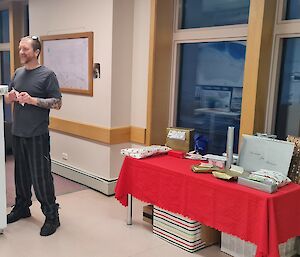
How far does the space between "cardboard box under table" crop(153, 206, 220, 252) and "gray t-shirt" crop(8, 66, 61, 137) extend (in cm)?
124

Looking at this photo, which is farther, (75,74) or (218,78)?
(75,74)

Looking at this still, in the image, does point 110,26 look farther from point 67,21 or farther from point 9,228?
point 9,228

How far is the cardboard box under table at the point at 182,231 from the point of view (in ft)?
9.34

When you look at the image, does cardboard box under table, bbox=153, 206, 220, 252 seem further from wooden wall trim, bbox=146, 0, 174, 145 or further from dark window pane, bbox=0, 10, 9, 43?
dark window pane, bbox=0, 10, 9, 43

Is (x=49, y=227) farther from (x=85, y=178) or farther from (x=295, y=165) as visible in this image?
(x=295, y=165)

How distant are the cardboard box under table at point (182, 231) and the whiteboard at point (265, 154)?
0.62 meters

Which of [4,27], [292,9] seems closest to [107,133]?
[292,9]

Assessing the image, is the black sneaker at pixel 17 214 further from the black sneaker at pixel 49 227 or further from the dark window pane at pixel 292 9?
the dark window pane at pixel 292 9

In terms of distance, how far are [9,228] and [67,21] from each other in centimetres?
250

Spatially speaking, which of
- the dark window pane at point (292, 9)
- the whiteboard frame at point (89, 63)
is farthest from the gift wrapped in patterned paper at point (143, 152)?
the dark window pane at point (292, 9)

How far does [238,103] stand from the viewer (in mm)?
3402

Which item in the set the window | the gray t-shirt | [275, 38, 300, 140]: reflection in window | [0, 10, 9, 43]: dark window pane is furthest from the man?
[0, 10, 9, 43]: dark window pane

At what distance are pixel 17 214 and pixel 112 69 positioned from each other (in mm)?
1731

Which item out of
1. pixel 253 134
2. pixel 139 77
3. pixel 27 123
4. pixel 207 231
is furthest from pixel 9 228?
pixel 253 134
